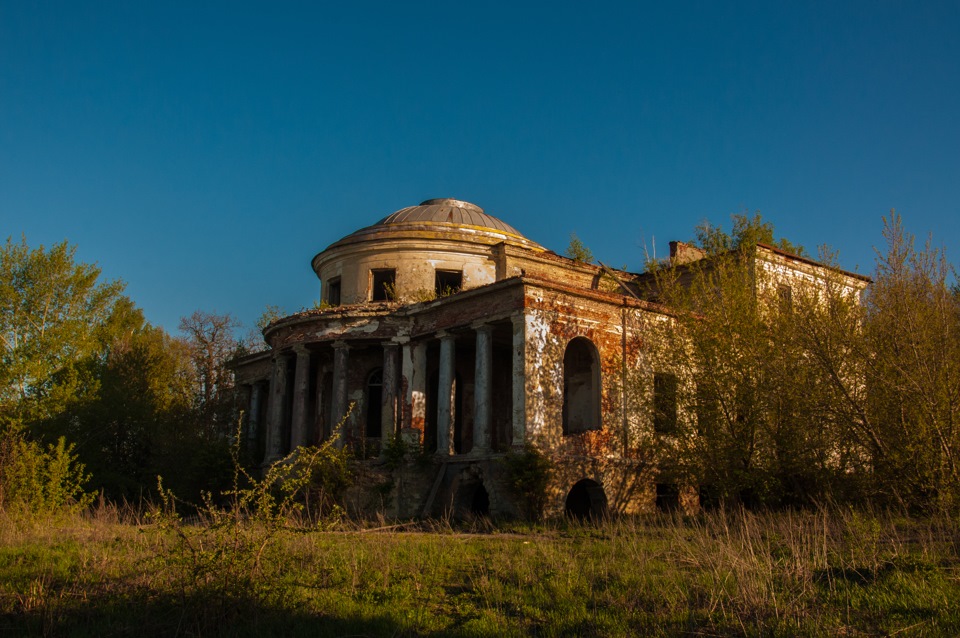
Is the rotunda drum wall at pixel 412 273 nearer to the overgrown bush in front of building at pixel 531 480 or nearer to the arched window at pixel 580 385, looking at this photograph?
the arched window at pixel 580 385

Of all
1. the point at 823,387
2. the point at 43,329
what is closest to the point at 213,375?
the point at 43,329

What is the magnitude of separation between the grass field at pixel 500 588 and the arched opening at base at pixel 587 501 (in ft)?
24.6

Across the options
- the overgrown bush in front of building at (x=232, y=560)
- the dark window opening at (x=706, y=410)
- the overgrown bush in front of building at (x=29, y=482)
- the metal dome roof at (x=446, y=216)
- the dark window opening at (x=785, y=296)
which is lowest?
the overgrown bush in front of building at (x=232, y=560)

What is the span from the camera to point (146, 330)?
35.9 meters

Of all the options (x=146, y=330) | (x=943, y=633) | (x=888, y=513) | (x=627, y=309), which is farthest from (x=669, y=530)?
(x=146, y=330)

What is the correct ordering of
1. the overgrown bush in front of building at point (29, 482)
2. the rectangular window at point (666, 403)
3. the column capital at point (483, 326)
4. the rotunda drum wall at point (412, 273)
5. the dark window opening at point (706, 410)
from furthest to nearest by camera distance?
1. the rotunda drum wall at point (412, 273)
2. the column capital at point (483, 326)
3. the overgrown bush in front of building at point (29, 482)
4. the rectangular window at point (666, 403)
5. the dark window opening at point (706, 410)

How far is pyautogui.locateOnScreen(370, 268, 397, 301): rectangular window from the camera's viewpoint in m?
24.7

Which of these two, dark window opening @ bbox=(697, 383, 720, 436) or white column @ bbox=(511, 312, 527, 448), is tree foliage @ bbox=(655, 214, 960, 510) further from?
white column @ bbox=(511, 312, 527, 448)

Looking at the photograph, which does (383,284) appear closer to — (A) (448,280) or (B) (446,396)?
(A) (448,280)

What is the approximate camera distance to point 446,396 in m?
21.2

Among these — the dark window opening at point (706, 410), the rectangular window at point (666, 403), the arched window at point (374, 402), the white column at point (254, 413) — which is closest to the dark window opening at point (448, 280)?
the arched window at point (374, 402)

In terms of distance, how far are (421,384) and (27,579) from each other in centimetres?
1170

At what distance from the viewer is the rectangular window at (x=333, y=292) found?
26531 millimetres

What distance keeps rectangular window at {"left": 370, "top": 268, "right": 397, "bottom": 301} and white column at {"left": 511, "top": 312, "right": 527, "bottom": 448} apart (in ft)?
20.7
